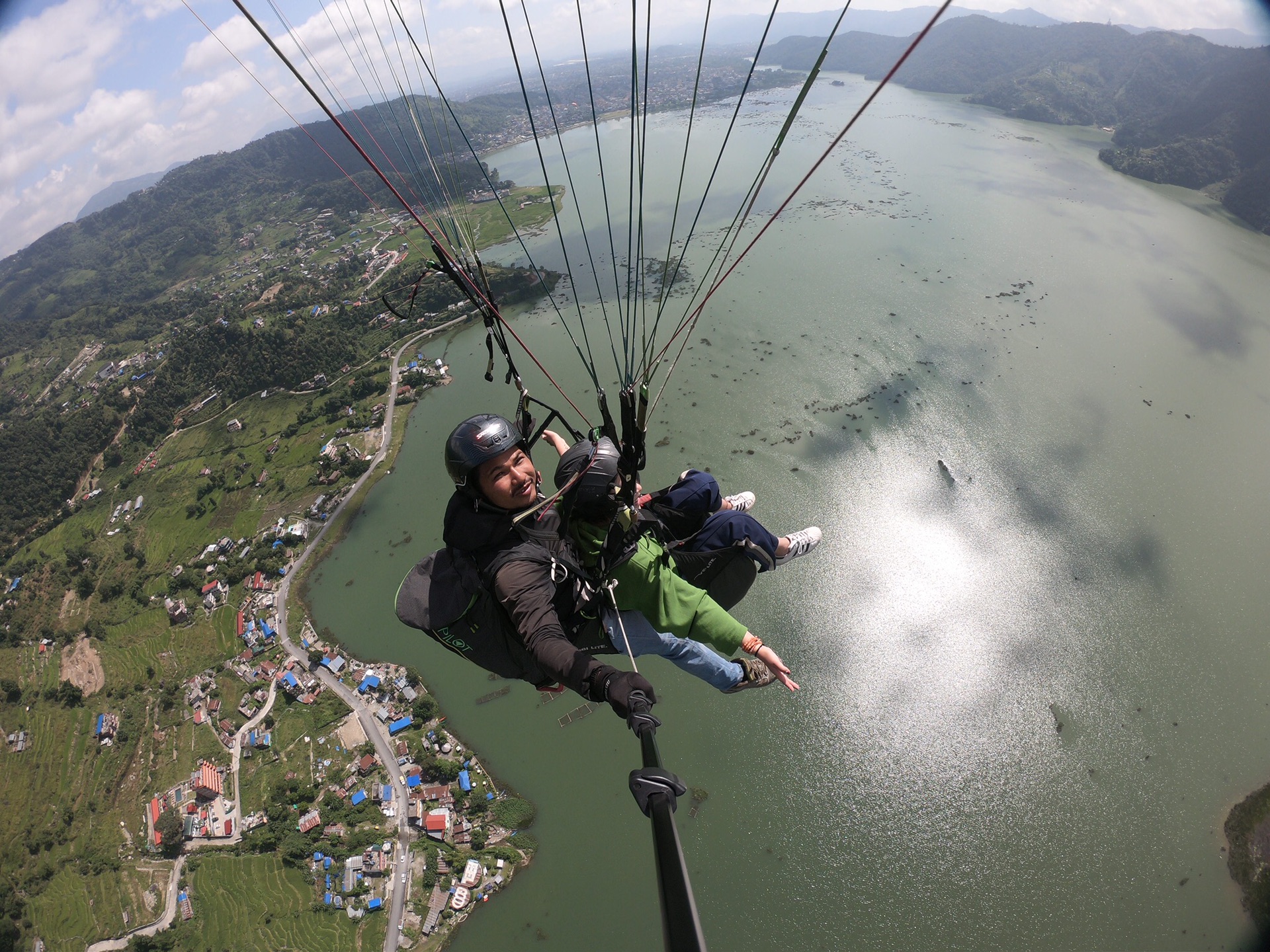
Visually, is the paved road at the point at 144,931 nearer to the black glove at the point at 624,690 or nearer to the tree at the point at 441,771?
the tree at the point at 441,771

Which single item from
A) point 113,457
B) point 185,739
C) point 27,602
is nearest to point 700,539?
point 185,739

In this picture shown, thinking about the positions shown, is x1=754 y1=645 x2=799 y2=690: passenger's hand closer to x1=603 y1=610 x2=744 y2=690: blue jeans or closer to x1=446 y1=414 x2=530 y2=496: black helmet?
x1=603 y1=610 x2=744 y2=690: blue jeans

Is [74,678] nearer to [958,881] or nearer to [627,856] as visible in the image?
[627,856]

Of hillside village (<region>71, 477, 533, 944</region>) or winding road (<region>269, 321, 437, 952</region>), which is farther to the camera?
hillside village (<region>71, 477, 533, 944</region>)

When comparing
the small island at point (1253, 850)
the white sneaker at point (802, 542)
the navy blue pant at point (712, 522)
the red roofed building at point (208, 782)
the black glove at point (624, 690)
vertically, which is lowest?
the small island at point (1253, 850)

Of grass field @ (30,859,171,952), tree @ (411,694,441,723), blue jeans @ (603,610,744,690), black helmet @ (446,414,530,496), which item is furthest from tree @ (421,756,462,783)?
black helmet @ (446,414,530,496)

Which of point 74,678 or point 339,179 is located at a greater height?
point 339,179

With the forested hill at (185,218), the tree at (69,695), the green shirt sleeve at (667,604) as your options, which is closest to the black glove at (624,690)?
the green shirt sleeve at (667,604)
